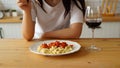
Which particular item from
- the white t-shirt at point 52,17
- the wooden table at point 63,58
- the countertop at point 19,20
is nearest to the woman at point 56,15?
the white t-shirt at point 52,17

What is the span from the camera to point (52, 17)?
1649 millimetres

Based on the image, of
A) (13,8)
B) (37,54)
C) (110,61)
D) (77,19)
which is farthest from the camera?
(13,8)

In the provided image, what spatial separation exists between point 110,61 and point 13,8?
2226mm

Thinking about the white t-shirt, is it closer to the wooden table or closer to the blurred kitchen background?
the wooden table

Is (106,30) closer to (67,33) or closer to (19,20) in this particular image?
(19,20)

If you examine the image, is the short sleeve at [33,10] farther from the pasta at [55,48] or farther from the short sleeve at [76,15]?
the pasta at [55,48]

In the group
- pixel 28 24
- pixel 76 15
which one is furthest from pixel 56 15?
pixel 28 24

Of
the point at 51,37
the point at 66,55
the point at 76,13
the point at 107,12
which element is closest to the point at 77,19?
the point at 76,13

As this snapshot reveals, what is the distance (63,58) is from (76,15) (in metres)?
0.60

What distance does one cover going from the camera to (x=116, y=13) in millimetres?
2855

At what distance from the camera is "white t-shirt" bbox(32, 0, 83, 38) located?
5.28ft

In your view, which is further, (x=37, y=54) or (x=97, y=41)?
(x=97, y=41)

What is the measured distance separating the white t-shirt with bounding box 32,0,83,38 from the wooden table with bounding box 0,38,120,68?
396 mm

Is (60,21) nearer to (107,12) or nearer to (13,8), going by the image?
(107,12)
